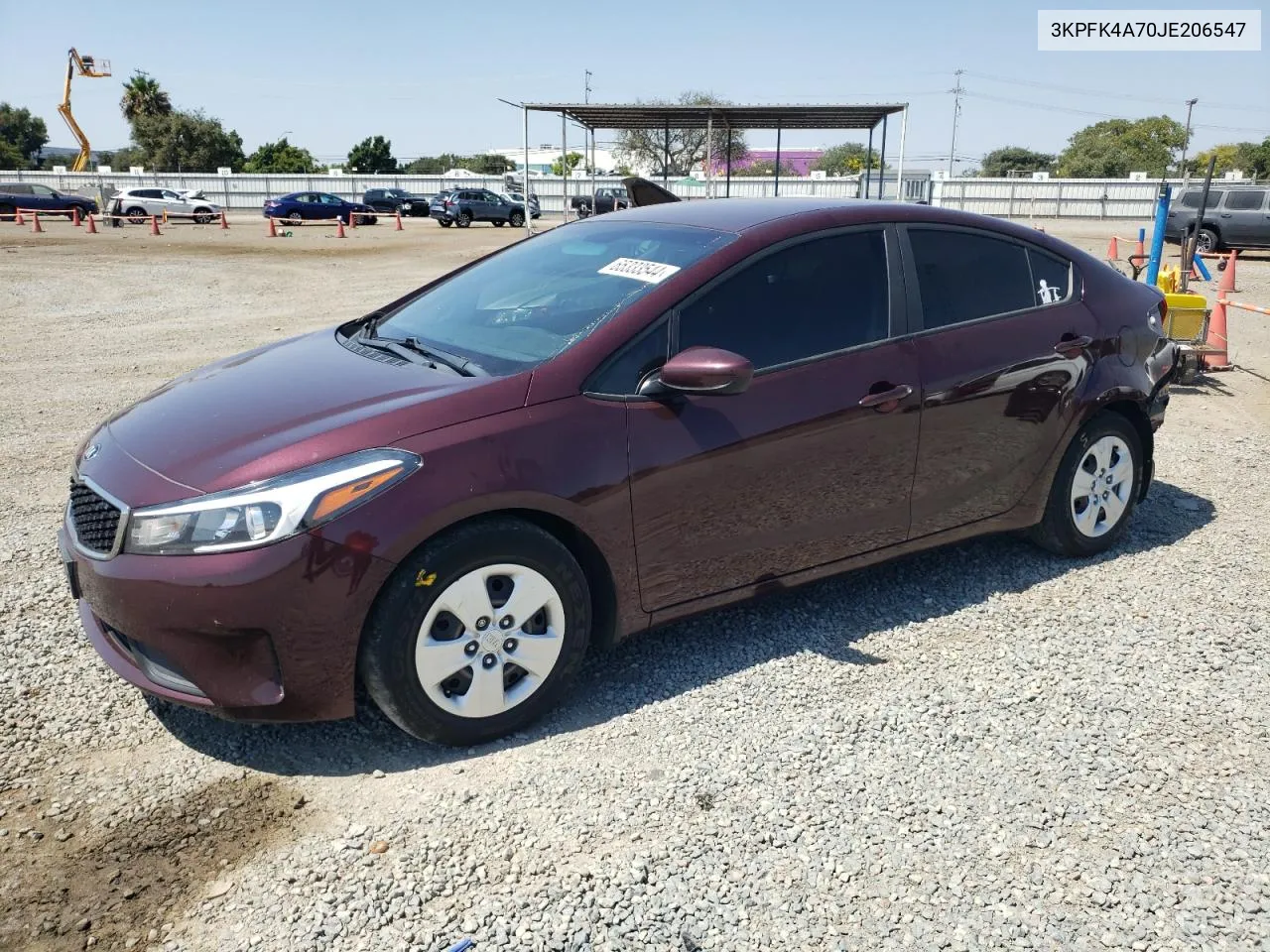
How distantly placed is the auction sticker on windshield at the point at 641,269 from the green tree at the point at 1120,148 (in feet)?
285

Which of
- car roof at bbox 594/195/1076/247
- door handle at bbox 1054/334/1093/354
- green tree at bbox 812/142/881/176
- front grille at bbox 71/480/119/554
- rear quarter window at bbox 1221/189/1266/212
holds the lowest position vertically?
front grille at bbox 71/480/119/554

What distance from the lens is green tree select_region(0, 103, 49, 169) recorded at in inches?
3245

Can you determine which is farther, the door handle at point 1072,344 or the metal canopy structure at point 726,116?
the metal canopy structure at point 726,116

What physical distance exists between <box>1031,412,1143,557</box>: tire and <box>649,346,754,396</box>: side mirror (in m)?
2.10

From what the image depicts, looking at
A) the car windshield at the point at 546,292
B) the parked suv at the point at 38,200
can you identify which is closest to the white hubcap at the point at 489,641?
the car windshield at the point at 546,292

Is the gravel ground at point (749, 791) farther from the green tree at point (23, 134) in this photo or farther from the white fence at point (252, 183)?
the green tree at point (23, 134)

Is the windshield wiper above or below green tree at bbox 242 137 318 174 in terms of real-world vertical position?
below

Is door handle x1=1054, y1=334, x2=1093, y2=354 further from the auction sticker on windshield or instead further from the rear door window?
the auction sticker on windshield

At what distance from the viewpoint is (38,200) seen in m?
36.6

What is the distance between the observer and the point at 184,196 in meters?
38.0

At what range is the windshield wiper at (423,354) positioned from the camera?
3.32 metres

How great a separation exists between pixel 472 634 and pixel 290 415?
91 cm

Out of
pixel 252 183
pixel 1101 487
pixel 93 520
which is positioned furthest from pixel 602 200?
pixel 93 520

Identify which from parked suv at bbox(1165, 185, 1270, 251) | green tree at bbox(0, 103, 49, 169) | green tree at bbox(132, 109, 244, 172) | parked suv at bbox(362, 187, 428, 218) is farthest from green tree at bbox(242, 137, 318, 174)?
parked suv at bbox(1165, 185, 1270, 251)
